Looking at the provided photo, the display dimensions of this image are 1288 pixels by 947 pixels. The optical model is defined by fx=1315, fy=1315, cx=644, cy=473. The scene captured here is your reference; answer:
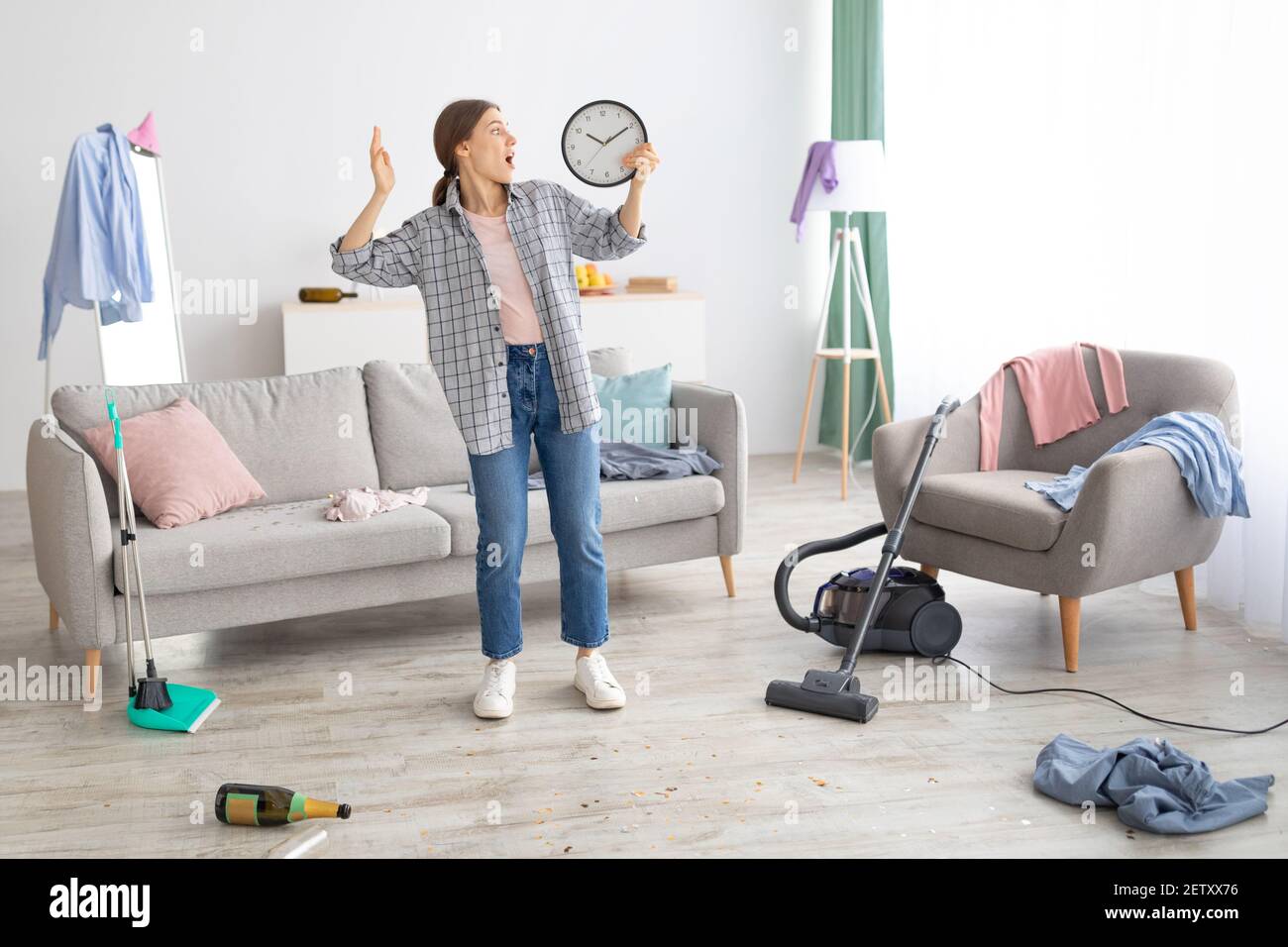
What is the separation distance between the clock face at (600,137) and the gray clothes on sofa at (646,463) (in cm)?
84

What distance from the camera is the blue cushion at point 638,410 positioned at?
414 cm

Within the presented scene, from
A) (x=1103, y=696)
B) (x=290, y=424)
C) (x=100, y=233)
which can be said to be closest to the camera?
(x=1103, y=696)

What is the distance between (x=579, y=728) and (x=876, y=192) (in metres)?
3.24

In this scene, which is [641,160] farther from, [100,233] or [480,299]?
[100,233]

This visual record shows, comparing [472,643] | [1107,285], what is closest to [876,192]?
[1107,285]

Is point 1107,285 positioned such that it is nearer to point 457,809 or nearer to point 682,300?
point 682,300

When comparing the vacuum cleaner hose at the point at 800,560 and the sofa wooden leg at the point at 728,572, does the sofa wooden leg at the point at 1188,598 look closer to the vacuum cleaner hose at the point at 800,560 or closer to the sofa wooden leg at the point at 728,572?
the vacuum cleaner hose at the point at 800,560

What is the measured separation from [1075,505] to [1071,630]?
0.31 metres

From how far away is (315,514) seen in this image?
3584 mm

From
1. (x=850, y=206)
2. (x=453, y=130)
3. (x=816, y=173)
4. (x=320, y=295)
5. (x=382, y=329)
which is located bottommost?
(x=382, y=329)

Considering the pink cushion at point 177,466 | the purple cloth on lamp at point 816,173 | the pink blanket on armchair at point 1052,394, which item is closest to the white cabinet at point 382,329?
the purple cloth on lamp at point 816,173

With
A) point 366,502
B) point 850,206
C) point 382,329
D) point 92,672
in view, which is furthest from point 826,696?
point 382,329

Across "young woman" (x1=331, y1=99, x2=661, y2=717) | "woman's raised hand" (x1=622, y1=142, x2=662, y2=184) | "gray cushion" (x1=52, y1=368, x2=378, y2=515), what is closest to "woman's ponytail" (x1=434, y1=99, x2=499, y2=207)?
"young woman" (x1=331, y1=99, x2=661, y2=717)

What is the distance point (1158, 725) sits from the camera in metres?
2.91
